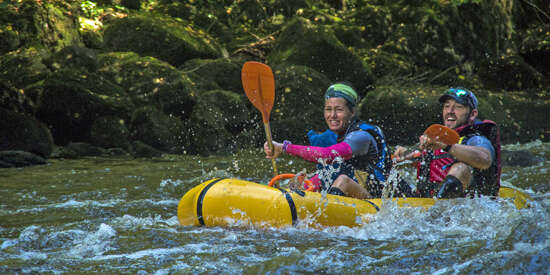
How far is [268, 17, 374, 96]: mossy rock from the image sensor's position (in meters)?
12.9

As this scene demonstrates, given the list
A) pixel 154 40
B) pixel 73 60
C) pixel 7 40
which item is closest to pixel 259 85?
pixel 73 60

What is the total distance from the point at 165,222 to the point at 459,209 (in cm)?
239

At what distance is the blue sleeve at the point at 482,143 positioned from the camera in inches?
167

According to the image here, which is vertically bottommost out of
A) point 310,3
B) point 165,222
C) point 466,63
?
point 165,222

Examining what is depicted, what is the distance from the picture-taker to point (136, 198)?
5.93 m

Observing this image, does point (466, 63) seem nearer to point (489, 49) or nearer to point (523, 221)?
point (489, 49)

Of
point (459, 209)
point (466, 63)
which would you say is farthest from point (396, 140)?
point (459, 209)

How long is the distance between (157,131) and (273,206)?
6.54m

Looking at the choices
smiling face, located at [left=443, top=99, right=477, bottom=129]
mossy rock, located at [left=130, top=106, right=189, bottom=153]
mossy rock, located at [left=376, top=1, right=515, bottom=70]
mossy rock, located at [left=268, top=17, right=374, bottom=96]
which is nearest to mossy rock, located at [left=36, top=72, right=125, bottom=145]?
mossy rock, located at [left=130, top=106, right=189, bottom=153]

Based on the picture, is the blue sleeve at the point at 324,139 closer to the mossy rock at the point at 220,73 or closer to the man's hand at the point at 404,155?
the man's hand at the point at 404,155

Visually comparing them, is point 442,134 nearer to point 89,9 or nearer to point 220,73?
point 220,73

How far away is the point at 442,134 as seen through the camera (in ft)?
12.6

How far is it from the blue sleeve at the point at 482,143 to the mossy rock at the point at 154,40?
10.0 m

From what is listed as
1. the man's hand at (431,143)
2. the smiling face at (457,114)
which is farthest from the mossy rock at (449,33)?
the man's hand at (431,143)
